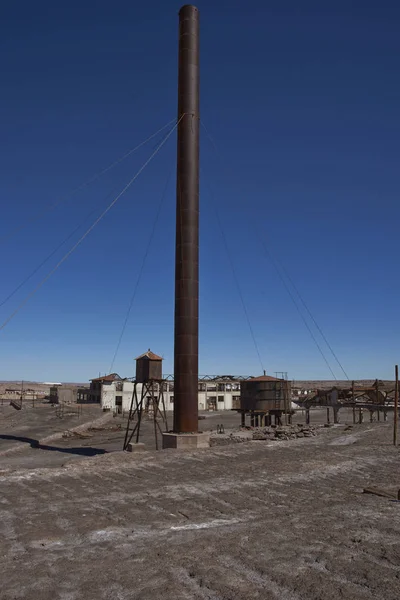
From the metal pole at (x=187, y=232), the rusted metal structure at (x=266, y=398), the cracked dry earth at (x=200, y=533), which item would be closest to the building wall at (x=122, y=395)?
the rusted metal structure at (x=266, y=398)

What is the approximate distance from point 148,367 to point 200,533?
19.2 m

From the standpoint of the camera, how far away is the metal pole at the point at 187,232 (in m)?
25.0

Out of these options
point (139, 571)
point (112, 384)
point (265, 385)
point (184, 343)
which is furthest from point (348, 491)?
point (112, 384)

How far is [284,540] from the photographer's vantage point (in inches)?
341

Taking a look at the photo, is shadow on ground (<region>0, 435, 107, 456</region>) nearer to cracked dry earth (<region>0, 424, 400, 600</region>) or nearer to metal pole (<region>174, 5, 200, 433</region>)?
metal pole (<region>174, 5, 200, 433</region>)

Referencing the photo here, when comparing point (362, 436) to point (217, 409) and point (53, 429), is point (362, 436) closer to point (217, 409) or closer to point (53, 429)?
point (53, 429)

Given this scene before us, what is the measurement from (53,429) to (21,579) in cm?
4811

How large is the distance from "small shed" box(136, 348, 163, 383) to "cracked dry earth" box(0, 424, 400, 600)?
11.2 m

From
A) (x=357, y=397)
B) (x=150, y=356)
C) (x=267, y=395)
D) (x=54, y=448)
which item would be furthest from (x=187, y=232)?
(x=357, y=397)

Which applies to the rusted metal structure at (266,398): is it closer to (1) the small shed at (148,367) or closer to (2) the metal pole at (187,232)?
(1) the small shed at (148,367)

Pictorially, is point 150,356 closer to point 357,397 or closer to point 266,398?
point 266,398

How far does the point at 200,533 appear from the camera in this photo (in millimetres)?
9188

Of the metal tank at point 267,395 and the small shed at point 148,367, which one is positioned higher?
the small shed at point 148,367

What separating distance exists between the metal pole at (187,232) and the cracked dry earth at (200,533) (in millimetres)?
8240
